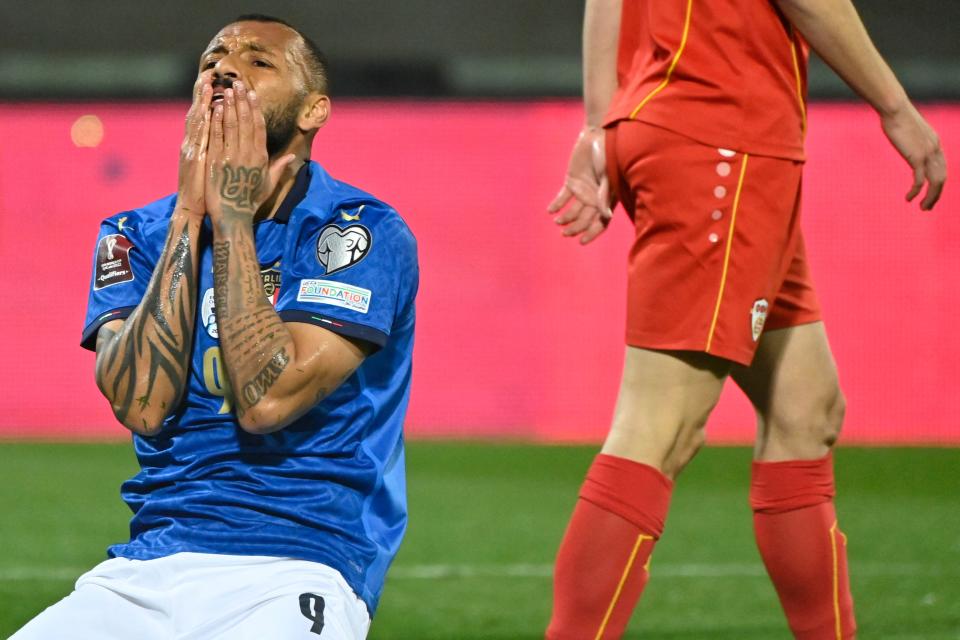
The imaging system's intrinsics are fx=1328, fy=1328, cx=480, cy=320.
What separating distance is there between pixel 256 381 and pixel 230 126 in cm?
42

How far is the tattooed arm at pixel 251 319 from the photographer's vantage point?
6.31ft

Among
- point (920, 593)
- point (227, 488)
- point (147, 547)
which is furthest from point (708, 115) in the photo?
point (920, 593)

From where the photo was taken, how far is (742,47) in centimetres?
218

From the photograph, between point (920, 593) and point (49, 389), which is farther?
point (49, 389)

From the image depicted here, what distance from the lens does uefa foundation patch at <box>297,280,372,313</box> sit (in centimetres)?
201

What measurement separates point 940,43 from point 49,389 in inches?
264

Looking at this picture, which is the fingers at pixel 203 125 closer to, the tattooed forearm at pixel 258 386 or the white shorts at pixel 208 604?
the tattooed forearm at pixel 258 386

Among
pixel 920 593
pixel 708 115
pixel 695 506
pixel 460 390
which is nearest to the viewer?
pixel 708 115

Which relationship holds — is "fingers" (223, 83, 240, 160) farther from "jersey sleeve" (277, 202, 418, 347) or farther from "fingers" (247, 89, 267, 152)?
"jersey sleeve" (277, 202, 418, 347)

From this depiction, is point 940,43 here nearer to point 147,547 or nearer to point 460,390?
point 460,390

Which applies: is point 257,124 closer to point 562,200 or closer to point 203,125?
point 203,125

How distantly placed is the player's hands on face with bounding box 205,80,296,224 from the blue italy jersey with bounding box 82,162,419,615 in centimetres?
9

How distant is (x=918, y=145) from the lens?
2.16m

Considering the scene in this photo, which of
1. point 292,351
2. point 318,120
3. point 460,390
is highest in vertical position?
point 318,120
